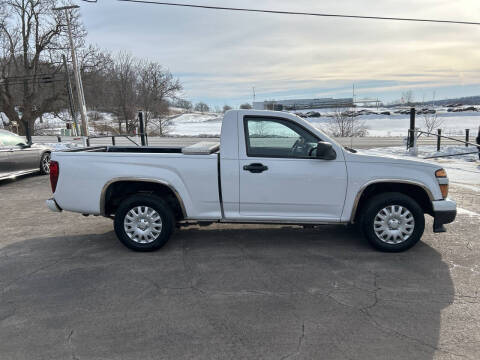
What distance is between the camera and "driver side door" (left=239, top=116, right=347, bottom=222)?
176 inches

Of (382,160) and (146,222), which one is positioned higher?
(382,160)

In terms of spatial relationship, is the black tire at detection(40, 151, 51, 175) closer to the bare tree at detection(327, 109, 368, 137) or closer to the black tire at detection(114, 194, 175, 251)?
the black tire at detection(114, 194, 175, 251)

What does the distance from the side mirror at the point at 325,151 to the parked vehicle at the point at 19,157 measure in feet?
27.8

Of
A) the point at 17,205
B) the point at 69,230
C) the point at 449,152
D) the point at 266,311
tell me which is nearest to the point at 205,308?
the point at 266,311

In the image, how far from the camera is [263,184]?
14.8ft

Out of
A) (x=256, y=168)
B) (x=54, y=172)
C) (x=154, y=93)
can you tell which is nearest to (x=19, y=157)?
(x=54, y=172)

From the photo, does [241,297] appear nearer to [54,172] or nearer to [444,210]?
[444,210]

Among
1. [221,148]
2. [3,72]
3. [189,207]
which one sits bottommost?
[189,207]

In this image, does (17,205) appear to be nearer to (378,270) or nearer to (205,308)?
(205,308)

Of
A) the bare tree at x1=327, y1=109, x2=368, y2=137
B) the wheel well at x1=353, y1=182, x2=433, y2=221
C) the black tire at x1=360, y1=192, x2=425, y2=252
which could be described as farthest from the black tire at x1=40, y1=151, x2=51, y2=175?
the bare tree at x1=327, y1=109, x2=368, y2=137

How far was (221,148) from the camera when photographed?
453 centimetres

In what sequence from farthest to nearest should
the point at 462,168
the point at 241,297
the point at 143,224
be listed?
1. the point at 462,168
2. the point at 143,224
3. the point at 241,297

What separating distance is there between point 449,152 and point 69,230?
1346cm

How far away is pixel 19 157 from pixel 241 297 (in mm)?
8808
